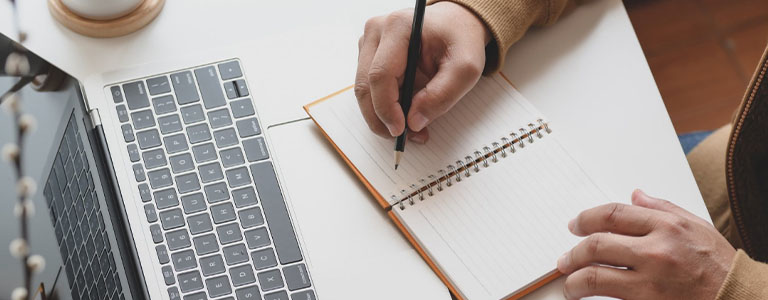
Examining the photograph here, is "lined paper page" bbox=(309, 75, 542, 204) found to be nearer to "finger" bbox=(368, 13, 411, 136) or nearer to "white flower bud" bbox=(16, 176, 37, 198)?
"finger" bbox=(368, 13, 411, 136)

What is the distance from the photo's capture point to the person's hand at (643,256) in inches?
28.1

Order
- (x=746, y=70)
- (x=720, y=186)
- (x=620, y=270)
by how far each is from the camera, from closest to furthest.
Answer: (x=620, y=270)
(x=720, y=186)
(x=746, y=70)

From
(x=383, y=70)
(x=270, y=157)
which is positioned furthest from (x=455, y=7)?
(x=270, y=157)

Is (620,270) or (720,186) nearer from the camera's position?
(620,270)

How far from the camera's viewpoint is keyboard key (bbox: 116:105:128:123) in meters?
0.80

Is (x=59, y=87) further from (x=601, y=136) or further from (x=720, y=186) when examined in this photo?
(x=720, y=186)

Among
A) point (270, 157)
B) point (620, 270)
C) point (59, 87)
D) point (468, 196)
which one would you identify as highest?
point (59, 87)

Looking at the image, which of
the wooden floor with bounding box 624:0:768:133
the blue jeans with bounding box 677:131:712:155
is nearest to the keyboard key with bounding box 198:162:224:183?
the blue jeans with bounding box 677:131:712:155

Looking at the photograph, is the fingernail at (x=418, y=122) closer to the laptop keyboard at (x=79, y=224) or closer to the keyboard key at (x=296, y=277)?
the keyboard key at (x=296, y=277)

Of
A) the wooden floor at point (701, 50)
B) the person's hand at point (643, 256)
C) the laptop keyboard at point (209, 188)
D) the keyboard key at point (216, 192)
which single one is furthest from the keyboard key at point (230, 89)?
the wooden floor at point (701, 50)

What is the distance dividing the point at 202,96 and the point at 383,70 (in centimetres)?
19

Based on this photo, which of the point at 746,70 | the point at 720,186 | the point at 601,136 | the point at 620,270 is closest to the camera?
the point at 620,270

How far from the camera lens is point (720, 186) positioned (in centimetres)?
102

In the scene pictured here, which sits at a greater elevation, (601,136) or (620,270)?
(601,136)
